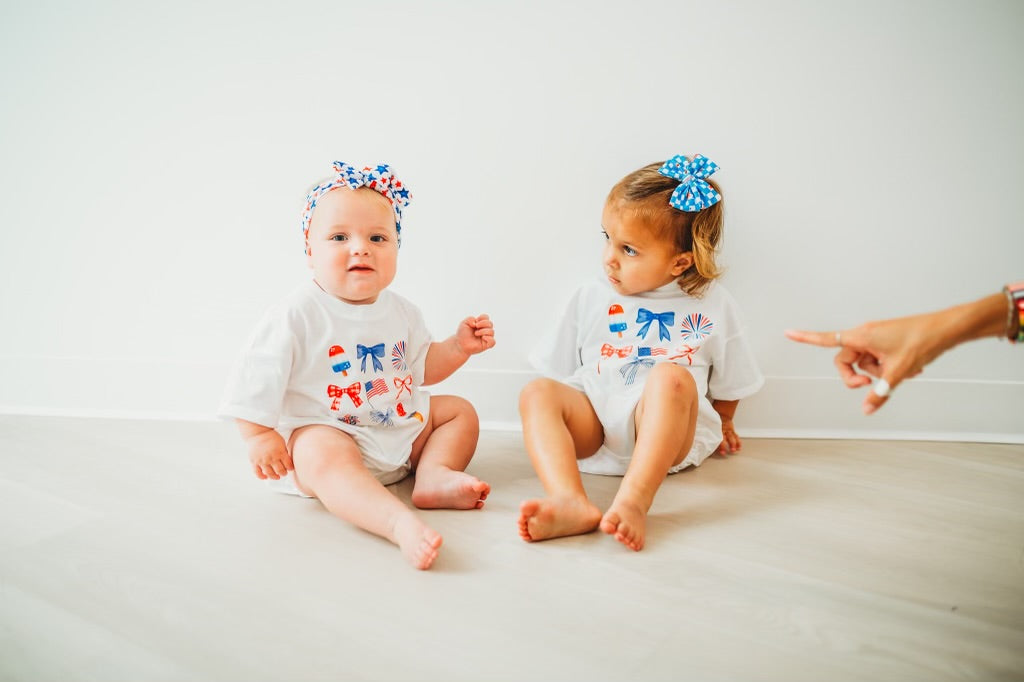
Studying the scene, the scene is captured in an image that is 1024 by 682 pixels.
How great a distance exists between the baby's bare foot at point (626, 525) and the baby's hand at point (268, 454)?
0.56 meters

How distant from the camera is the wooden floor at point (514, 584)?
80 centimetres

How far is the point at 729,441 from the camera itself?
1.54m

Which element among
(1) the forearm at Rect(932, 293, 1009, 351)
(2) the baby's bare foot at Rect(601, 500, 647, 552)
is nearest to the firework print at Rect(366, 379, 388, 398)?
(2) the baby's bare foot at Rect(601, 500, 647, 552)

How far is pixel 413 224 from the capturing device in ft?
5.30

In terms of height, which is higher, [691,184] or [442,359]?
[691,184]

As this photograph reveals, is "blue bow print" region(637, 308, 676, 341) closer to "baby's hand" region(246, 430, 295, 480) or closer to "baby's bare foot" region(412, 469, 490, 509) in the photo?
"baby's bare foot" region(412, 469, 490, 509)

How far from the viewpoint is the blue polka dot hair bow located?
1.33m

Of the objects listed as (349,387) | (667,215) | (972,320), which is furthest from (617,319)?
(972,320)

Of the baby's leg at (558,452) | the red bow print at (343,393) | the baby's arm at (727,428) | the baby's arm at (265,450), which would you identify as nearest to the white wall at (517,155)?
the baby's arm at (727,428)

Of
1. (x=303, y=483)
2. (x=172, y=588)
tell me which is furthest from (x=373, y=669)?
(x=303, y=483)

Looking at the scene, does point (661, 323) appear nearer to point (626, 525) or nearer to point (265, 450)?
point (626, 525)

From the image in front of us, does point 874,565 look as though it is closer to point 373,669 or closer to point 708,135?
point 373,669

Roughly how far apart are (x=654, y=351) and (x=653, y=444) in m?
0.29

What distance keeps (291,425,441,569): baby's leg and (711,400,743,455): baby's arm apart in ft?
2.57
